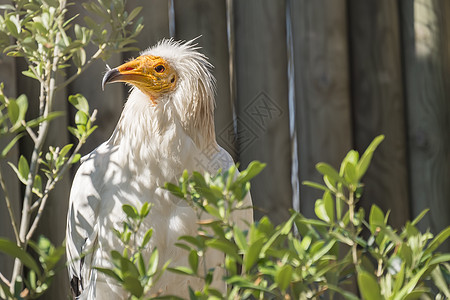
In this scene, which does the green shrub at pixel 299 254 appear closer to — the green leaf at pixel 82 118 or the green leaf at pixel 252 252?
the green leaf at pixel 252 252

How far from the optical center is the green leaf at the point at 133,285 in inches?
28.9

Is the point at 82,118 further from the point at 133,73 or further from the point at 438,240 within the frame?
the point at 438,240

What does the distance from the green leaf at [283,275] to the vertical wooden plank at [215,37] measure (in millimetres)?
1956

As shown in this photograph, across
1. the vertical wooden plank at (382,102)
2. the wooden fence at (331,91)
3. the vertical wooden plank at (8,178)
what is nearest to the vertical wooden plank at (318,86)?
the wooden fence at (331,91)

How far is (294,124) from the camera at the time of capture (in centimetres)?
274

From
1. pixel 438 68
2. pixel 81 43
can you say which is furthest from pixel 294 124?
pixel 81 43

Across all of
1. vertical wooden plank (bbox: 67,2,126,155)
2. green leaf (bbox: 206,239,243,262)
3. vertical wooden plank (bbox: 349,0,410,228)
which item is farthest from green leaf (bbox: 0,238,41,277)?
vertical wooden plank (bbox: 349,0,410,228)

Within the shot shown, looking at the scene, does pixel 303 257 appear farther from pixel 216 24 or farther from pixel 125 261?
pixel 216 24

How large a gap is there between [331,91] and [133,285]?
203 centimetres

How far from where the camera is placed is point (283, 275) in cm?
70

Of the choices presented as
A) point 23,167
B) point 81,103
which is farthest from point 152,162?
point 23,167

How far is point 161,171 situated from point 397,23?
132 centimetres

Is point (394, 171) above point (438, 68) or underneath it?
underneath

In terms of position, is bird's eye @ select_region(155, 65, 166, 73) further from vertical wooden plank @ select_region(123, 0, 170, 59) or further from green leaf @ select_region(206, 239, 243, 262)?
green leaf @ select_region(206, 239, 243, 262)
